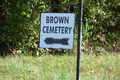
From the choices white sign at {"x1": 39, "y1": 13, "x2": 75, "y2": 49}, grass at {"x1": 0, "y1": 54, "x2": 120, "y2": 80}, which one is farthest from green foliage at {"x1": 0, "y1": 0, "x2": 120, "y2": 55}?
white sign at {"x1": 39, "y1": 13, "x2": 75, "y2": 49}

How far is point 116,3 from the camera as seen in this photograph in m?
8.37

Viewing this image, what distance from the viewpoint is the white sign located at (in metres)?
2.67

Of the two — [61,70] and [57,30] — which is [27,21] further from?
[57,30]

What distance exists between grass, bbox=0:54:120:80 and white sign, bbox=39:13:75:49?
174 cm

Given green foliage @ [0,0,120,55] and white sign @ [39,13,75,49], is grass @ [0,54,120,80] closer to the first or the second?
green foliage @ [0,0,120,55]

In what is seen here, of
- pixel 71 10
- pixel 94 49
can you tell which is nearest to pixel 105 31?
pixel 94 49

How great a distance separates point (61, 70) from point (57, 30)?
2454 mm

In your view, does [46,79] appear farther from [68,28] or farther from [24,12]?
[24,12]

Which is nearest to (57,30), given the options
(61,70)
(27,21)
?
(61,70)

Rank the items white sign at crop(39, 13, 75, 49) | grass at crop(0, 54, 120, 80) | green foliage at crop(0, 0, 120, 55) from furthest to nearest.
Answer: green foliage at crop(0, 0, 120, 55), grass at crop(0, 54, 120, 80), white sign at crop(39, 13, 75, 49)

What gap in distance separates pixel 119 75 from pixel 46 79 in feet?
6.21

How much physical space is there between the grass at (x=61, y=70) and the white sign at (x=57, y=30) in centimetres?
174

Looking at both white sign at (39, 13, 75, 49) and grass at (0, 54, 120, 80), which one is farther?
grass at (0, 54, 120, 80)

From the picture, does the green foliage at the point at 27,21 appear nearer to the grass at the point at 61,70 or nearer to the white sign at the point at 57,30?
the grass at the point at 61,70
